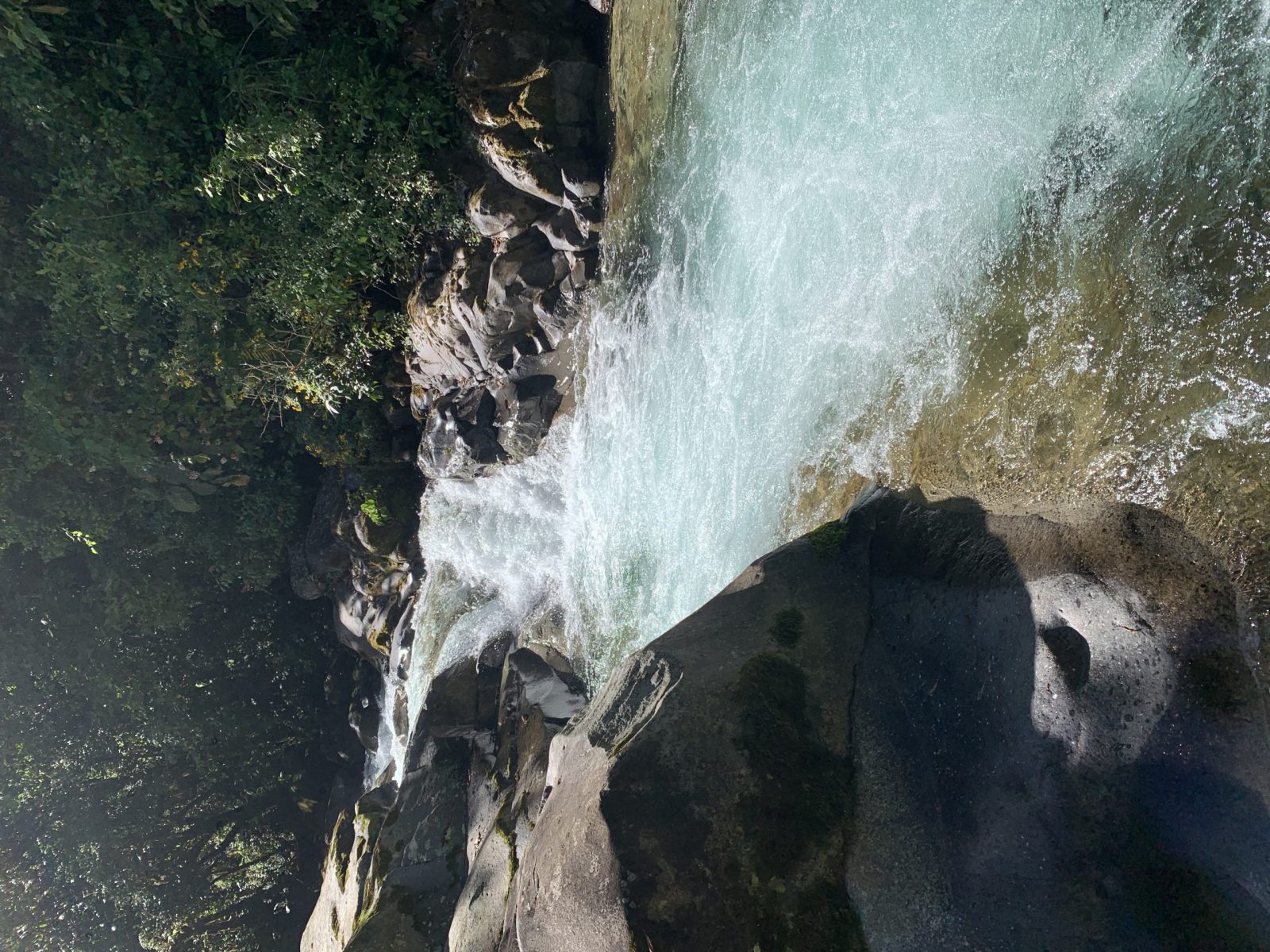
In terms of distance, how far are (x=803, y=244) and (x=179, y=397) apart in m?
10.1

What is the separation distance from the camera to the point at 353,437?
12898 millimetres

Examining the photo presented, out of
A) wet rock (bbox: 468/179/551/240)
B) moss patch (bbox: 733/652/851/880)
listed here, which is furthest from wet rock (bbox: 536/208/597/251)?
moss patch (bbox: 733/652/851/880)

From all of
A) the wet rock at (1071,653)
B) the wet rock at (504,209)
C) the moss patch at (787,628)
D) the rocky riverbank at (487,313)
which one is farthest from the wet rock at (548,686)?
the wet rock at (1071,653)

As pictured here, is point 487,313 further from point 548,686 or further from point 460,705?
point 460,705

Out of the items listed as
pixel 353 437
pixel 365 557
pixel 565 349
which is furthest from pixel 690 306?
pixel 365 557

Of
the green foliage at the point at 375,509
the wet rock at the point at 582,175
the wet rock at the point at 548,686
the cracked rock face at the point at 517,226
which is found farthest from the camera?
the green foliage at the point at 375,509

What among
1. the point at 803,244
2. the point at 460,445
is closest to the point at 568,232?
the point at 460,445

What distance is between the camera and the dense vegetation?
969cm

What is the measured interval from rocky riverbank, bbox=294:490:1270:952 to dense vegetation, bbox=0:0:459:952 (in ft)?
23.0

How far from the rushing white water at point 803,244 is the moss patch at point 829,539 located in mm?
524

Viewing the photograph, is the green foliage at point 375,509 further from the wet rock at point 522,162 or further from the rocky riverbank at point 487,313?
the wet rock at point 522,162

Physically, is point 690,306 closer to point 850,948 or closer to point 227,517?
point 850,948

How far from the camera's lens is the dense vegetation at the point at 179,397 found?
31.8 ft

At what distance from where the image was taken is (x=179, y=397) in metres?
12.7
